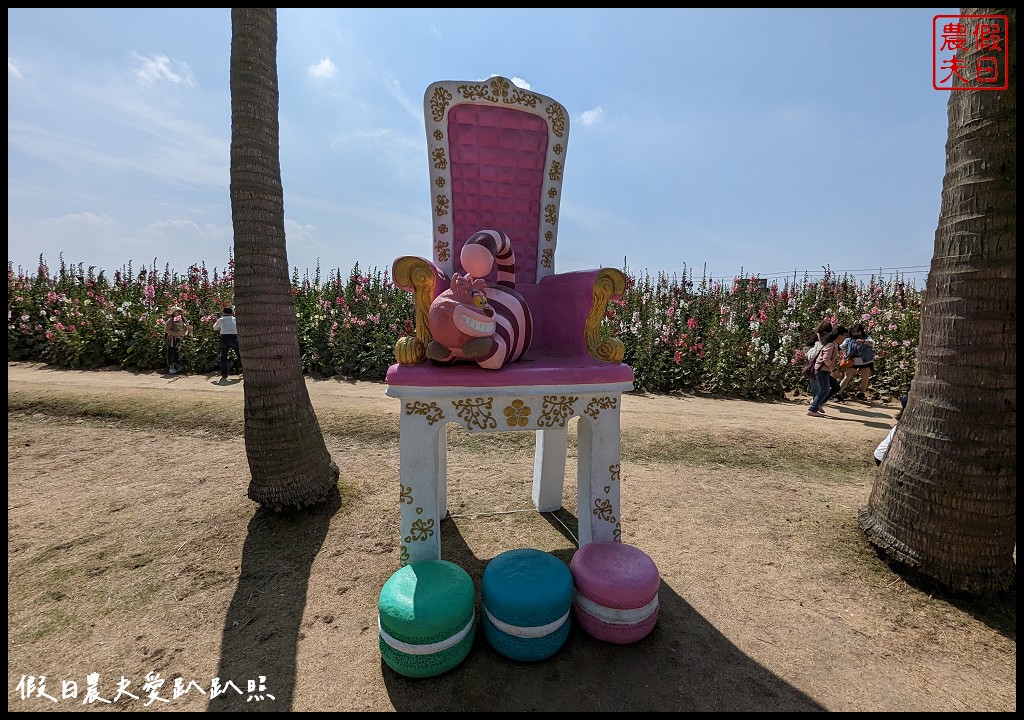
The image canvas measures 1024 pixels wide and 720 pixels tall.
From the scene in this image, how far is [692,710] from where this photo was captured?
154cm

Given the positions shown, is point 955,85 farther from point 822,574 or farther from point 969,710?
point 969,710

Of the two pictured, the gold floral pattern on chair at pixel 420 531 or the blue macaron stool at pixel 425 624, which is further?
the gold floral pattern on chair at pixel 420 531

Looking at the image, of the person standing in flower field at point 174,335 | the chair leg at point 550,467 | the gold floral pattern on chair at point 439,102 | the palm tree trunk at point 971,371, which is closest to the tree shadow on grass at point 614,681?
the chair leg at point 550,467

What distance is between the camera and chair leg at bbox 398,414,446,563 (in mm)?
1913

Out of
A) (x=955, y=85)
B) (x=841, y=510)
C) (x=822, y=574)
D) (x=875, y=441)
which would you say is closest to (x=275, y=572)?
(x=822, y=574)

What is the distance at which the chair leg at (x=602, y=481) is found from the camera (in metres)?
2.09

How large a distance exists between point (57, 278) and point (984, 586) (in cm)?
1449

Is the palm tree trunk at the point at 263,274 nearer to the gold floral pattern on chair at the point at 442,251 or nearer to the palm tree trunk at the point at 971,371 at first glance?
the gold floral pattern on chair at the point at 442,251

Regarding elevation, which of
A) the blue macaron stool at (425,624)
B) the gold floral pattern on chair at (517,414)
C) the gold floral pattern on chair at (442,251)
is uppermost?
the gold floral pattern on chair at (442,251)

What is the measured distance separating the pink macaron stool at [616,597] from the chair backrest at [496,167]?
62.3 inches

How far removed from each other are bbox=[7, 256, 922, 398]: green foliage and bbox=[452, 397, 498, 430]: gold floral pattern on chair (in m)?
5.13

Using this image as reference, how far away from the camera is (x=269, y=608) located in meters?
2.05

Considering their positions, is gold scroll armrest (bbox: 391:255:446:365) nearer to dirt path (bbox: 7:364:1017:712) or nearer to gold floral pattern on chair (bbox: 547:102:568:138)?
dirt path (bbox: 7:364:1017:712)

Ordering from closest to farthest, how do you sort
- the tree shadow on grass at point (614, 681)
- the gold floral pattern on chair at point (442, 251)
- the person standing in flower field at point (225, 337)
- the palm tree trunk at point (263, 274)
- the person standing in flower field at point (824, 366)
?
the tree shadow on grass at point (614, 681) → the gold floral pattern on chair at point (442, 251) → the palm tree trunk at point (263, 274) → the person standing in flower field at point (824, 366) → the person standing in flower field at point (225, 337)
